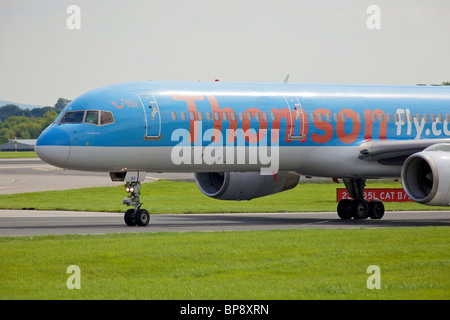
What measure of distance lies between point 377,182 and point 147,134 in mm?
29795

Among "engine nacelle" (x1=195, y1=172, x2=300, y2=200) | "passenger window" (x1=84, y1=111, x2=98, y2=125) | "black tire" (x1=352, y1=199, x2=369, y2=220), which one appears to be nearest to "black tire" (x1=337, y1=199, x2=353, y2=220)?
"black tire" (x1=352, y1=199, x2=369, y2=220)

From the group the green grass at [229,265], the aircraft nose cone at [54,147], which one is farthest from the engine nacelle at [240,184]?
the green grass at [229,265]

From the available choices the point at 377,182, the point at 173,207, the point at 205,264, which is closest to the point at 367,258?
the point at 205,264

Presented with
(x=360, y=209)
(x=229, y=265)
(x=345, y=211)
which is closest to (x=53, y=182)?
(x=345, y=211)

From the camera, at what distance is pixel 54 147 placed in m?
24.5

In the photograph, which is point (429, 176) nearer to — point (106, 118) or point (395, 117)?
point (395, 117)

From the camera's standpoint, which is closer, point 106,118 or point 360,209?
point 106,118

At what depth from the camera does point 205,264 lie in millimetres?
16062

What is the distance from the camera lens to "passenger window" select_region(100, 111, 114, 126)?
2523 centimetres

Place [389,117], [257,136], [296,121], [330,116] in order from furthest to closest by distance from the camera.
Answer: [389,117]
[330,116]
[296,121]
[257,136]

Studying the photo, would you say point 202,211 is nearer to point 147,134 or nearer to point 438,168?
point 147,134

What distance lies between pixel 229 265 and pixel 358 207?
15.6 meters

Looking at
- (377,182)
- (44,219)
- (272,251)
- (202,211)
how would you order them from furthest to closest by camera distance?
1. (377,182)
2. (202,211)
3. (44,219)
4. (272,251)

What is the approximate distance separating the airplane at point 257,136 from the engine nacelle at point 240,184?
38 millimetres
